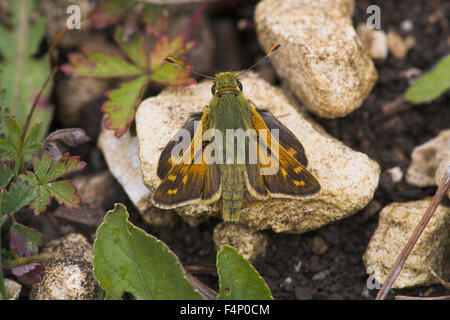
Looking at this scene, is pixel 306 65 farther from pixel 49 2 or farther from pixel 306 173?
pixel 49 2

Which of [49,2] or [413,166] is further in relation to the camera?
[49,2]

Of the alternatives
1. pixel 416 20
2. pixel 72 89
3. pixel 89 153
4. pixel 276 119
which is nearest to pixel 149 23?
pixel 72 89

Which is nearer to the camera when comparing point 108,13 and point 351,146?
point 351,146

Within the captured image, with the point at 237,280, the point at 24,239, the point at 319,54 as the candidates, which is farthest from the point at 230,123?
the point at 24,239

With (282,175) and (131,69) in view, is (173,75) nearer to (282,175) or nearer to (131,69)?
(131,69)

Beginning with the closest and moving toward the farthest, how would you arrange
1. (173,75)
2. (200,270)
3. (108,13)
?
1. (200,270)
2. (173,75)
3. (108,13)

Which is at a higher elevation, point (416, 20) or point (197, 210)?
point (416, 20)
